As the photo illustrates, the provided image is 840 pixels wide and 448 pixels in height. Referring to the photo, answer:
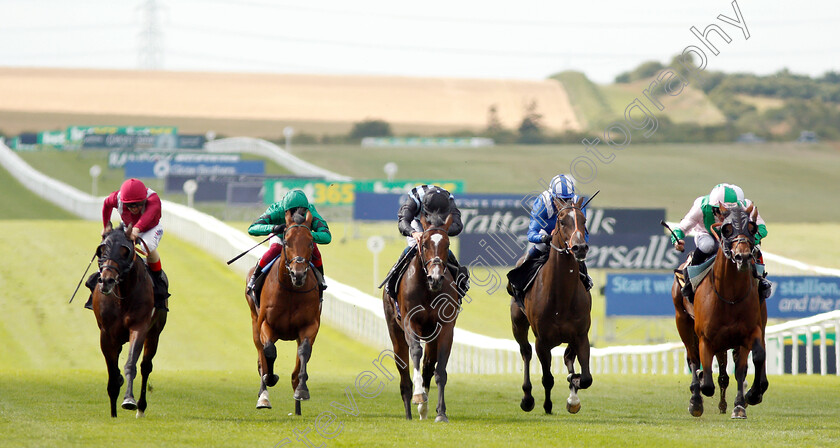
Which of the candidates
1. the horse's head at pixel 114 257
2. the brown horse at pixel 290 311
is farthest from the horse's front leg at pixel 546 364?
the horse's head at pixel 114 257

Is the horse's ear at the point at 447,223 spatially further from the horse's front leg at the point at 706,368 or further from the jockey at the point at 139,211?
the jockey at the point at 139,211

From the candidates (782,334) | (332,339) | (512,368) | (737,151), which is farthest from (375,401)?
(737,151)

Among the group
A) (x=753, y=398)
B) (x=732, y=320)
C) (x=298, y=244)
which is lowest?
(x=753, y=398)

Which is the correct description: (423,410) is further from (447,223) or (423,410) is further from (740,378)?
(740,378)

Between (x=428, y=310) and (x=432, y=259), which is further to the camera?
(x=428, y=310)

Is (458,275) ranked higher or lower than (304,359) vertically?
higher

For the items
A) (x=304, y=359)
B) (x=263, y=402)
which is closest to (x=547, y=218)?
(x=304, y=359)

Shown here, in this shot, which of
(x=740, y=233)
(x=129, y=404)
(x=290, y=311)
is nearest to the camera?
(x=740, y=233)

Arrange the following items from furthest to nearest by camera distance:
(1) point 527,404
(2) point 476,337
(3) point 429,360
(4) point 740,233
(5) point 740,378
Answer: (2) point 476,337, (1) point 527,404, (3) point 429,360, (5) point 740,378, (4) point 740,233

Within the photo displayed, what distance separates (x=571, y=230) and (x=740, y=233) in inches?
55.8

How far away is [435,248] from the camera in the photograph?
1068cm

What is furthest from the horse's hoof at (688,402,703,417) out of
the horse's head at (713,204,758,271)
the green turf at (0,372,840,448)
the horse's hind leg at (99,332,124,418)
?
the horse's hind leg at (99,332,124,418)

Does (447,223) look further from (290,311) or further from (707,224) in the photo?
(707,224)

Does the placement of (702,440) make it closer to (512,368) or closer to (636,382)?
(636,382)
